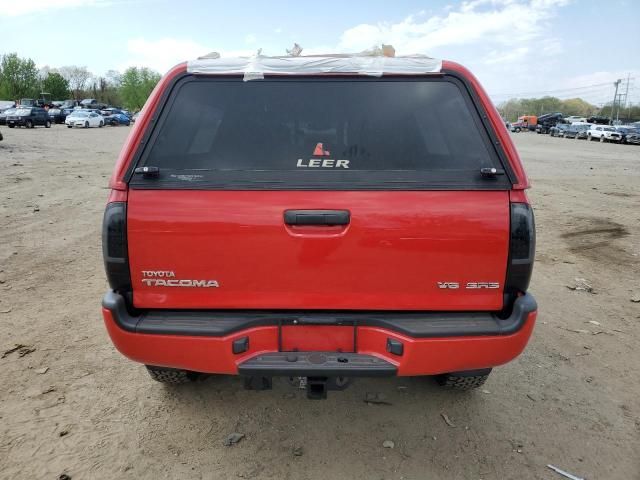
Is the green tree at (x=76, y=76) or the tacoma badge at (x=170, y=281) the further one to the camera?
the green tree at (x=76, y=76)

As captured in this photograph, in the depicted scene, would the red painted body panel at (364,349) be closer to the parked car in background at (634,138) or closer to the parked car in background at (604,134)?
the parked car in background at (634,138)

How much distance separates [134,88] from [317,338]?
126632 mm

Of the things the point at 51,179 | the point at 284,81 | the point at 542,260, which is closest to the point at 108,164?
the point at 51,179

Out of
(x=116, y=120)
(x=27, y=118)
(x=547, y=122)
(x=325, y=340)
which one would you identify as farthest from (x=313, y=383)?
(x=547, y=122)

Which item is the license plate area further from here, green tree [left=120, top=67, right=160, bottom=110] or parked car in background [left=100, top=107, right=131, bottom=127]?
green tree [left=120, top=67, right=160, bottom=110]

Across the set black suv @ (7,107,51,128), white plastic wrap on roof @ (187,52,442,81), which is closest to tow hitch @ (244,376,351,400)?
white plastic wrap on roof @ (187,52,442,81)

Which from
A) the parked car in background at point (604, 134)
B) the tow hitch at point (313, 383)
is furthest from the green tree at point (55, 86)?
the tow hitch at point (313, 383)

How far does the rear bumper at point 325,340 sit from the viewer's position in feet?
8.13

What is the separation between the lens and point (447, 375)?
3326 mm

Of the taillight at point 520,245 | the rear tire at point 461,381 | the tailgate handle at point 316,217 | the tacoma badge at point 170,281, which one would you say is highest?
the tailgate handle at point 316,217

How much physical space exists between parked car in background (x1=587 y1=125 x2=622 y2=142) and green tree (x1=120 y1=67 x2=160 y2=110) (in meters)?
96.3

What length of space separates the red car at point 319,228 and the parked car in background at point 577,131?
51.3m

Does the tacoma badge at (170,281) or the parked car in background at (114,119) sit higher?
the parked car in background at (114,119)

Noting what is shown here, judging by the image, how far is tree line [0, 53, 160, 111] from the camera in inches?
3772
